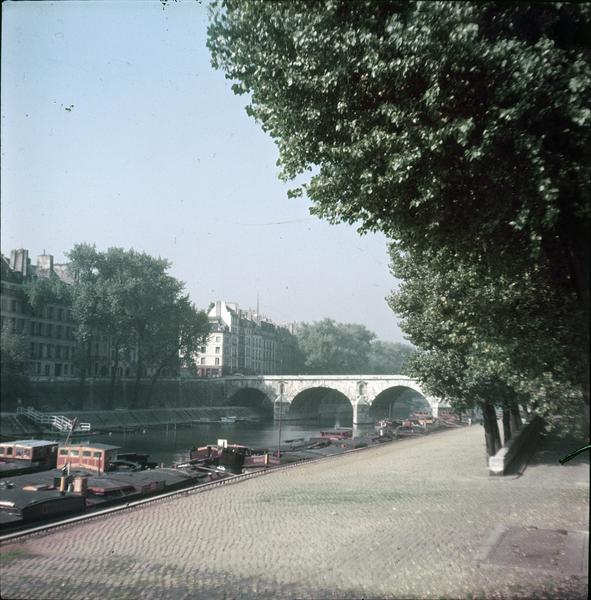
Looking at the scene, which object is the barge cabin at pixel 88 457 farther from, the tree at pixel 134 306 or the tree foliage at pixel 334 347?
the tree foliage at pixel 334 347

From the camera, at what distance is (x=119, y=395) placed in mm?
72750

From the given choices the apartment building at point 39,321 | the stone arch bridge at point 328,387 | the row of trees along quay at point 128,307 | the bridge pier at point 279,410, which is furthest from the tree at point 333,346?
the apartment building at point 39,321

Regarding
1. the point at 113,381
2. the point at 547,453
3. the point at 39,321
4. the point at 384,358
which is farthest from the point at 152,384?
the point at 384,358

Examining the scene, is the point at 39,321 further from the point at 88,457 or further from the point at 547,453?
the point at 547,453

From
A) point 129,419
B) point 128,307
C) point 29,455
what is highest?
point 128,307

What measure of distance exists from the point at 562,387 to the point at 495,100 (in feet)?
36.3

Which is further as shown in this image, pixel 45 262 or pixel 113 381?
pixel 113 381

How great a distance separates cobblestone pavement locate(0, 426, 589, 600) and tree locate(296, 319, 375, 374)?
97705mm

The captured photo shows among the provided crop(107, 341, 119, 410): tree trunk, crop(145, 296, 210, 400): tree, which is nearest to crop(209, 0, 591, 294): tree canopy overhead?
crop(107, 341, 119, 410): tree trunk

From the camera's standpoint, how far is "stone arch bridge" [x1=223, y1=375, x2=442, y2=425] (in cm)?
8631

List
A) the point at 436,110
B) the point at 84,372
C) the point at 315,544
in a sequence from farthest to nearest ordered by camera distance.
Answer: the point at 84,372 → the point at 315,544 → the point at 436,110

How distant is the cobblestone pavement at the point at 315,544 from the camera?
12133mm

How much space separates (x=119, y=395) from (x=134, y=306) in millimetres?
16911

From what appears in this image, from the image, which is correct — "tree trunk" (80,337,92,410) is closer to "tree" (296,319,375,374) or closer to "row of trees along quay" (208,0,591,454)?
"row of trees along quay" (208,0,591,454)
